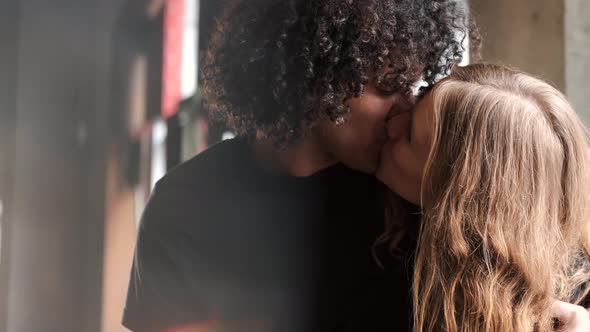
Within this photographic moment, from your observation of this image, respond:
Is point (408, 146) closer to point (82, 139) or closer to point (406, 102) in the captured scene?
point (406, 102)

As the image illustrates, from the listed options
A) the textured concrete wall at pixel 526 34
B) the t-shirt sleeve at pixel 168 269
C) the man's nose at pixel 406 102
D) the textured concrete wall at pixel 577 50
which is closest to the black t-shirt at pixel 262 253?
the t-shirt sleeve at pixel 168 269

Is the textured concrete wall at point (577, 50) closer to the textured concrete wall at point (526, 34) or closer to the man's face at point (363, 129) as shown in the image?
the textured concrete wall at point (526, 34)

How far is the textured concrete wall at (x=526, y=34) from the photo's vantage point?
43.2 inches

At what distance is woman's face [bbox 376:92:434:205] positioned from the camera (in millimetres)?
860

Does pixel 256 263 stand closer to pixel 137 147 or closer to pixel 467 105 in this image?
pixel 137 147

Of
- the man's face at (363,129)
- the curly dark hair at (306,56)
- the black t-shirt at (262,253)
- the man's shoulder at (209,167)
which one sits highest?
the curly dark hair at (306,56)

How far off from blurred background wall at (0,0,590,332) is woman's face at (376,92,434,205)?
0.29 meters

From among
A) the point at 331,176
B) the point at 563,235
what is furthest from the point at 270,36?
the point at 563,235

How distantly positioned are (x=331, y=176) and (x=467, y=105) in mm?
192

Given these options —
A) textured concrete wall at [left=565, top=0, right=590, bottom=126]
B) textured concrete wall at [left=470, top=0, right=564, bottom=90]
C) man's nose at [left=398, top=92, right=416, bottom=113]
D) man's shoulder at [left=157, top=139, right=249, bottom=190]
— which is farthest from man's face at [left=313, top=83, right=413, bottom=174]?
textured concrete wall at [left=565, top=0, right=590, bottom=126]

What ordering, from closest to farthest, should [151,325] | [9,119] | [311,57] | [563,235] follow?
1. [9,119]
2. [151,325]
3. [311,57]
4. [563,235]

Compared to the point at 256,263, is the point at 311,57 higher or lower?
higher

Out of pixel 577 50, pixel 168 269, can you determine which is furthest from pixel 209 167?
pixel 577 50

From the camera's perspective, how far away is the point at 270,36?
2.53 feet
